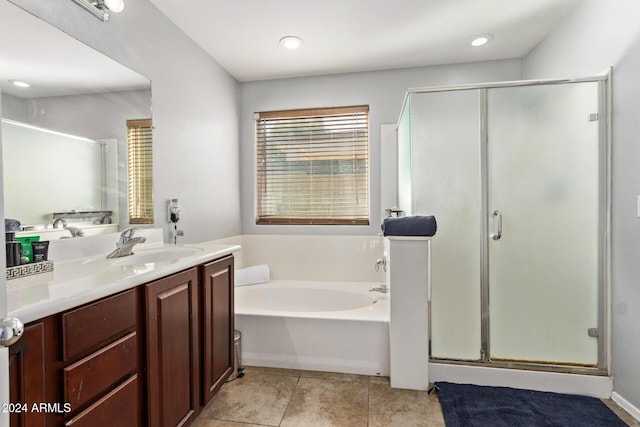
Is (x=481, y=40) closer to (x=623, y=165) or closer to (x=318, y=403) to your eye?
(x=623, y=165)

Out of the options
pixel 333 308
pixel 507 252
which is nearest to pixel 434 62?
pixel 507 252

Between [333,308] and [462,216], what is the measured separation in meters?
1.42

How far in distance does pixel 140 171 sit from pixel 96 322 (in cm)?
115

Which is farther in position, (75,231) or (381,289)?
(381,289)

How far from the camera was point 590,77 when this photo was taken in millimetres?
1865

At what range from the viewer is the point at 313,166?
3.15 metres

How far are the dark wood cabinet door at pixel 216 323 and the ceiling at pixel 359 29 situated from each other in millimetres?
1625

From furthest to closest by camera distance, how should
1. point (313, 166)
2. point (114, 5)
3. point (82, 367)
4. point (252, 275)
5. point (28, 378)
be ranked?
point (313, 166) → point (252, 275) → point (114, 5) → point (82, 367) → point (28, 378)

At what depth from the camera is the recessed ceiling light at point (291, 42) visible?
2.38m

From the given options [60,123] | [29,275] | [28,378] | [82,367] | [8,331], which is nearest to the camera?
[8,331]

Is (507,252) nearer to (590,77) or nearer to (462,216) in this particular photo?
(462,216)

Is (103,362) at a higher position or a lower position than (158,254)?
lower

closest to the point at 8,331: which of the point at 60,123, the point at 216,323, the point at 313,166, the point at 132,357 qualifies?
the point at 132,357

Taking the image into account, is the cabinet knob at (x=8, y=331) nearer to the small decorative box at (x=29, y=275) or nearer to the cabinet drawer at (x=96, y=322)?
the cabinet drawer at (x=96, y=322)
